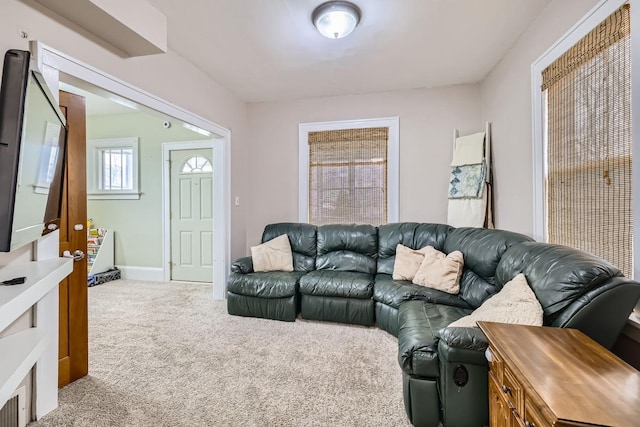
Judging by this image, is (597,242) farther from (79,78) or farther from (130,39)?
(79,78)

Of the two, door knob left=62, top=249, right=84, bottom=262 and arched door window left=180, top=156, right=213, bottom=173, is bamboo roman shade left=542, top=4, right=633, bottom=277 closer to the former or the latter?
door knob left=62, top=249, right=84, bottom=262

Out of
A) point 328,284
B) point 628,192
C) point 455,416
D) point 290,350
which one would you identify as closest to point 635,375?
point 455,416

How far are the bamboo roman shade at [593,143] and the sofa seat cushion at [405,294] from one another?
34.3 inches

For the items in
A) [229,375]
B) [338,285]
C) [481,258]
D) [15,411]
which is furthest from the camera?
[338,285]

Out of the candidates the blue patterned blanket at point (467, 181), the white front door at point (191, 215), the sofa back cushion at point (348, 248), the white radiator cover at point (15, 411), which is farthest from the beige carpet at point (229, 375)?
the blue patterned blanket at point (467, 181)

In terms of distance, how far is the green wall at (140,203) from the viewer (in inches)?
185

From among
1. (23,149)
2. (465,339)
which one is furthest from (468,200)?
(23,149)

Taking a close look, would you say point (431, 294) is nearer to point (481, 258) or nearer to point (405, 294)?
point (405, 294)

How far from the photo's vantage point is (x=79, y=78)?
1.90m

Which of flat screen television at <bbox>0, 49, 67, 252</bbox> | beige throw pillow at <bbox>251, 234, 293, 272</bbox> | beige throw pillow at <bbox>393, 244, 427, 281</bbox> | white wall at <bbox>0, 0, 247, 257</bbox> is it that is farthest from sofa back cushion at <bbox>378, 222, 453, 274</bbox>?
flat screen television at <bbox>0, 49, 67, 252</bbox>

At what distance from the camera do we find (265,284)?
10.2 ft

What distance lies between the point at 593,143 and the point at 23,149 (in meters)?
2.78

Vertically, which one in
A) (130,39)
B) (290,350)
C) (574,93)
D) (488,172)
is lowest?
(290,350)

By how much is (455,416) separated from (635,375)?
2.66 feet
